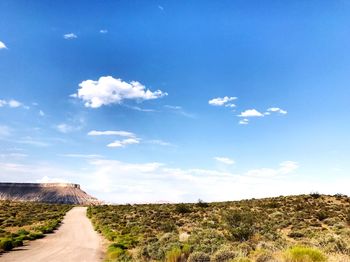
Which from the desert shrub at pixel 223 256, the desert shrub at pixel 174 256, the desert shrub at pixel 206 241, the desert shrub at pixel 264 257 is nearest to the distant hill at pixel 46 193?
the desert shrub at pixel 206 241

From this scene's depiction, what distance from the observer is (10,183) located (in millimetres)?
178750

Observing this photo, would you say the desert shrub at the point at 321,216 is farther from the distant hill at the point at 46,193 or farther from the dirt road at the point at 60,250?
the distant hill at the point at 46,193

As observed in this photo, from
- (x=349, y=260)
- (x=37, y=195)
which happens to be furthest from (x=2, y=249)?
(x=37, y=195)

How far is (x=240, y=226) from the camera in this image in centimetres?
2795

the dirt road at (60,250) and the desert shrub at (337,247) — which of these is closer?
the desert shrub at (337,247)

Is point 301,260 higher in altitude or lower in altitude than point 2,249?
higher

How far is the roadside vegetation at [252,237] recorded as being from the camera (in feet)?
51.3

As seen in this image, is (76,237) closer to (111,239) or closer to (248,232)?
(111,239)

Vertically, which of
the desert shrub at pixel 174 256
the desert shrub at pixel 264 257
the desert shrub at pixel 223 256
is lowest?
the desert shrub at pixel 174 256

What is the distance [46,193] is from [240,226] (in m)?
159

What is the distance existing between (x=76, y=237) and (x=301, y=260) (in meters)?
27.1

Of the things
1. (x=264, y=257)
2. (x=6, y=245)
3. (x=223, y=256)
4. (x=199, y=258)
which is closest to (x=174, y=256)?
(x=199, y=258)

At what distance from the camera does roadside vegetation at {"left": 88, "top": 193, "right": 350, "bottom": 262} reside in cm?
1564

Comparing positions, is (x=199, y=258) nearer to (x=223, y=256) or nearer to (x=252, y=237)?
(x=223, y=256)
